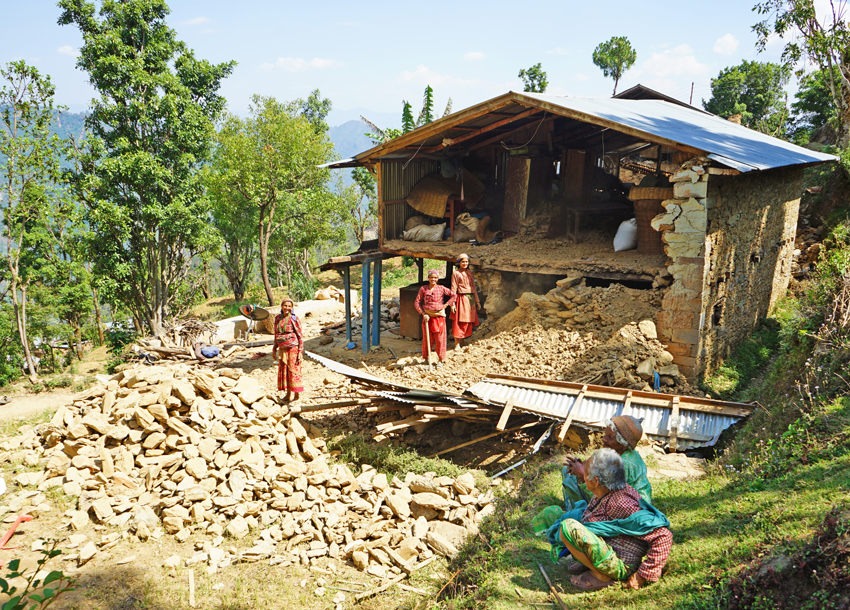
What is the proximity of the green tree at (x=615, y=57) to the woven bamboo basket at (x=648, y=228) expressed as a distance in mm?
27408

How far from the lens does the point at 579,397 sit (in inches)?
286

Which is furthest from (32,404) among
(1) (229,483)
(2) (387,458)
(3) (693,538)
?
(3) (693,538)

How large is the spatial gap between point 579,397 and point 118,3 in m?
18.2

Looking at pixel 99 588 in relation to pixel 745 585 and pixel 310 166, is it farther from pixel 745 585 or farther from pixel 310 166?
pixel 310 166

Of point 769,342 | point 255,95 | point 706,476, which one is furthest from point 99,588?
point 255,95

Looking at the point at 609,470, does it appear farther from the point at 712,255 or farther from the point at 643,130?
the point at 643,130

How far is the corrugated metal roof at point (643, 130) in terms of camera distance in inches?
321

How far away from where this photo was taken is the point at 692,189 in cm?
796

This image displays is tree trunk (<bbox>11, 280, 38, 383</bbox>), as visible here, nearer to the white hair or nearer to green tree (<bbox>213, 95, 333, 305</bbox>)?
green tree (<bbox>213, 95, 333, 305</bbox>)

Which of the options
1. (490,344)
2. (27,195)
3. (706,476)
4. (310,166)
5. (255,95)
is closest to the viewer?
(706,476)

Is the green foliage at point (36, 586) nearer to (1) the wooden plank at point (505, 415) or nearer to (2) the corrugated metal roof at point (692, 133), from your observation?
(1) the wooden plank at point (505, 415)

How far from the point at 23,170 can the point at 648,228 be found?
1748cm

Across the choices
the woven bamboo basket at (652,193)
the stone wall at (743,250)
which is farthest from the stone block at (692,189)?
the woven bamboo basket at (652,193)

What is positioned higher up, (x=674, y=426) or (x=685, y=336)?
(x=685, y=336)
